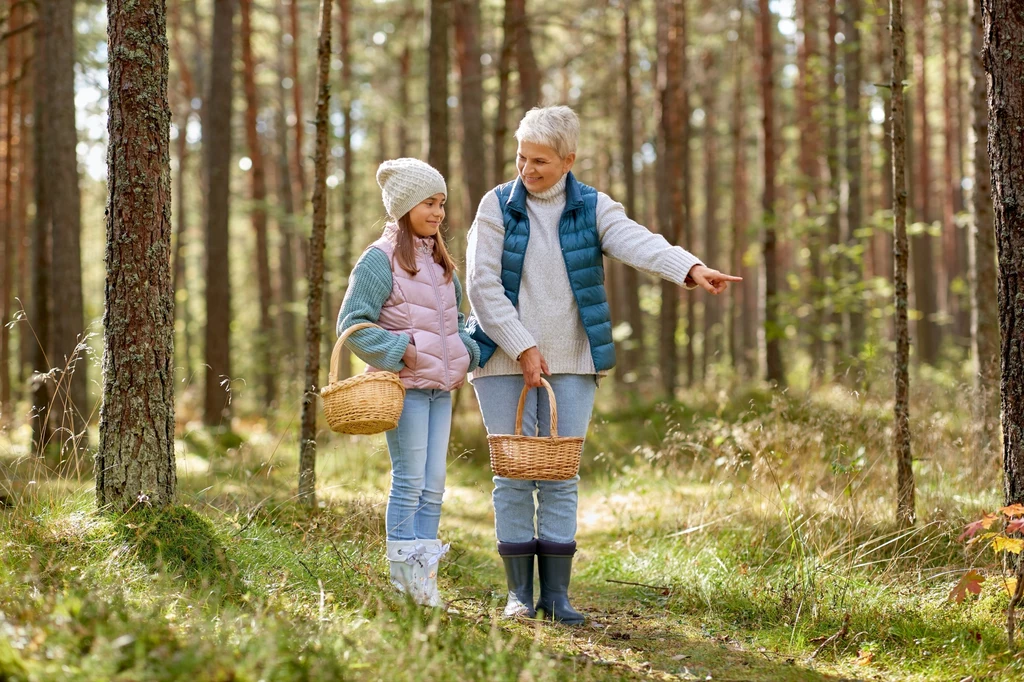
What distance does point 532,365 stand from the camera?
3979 millimetres

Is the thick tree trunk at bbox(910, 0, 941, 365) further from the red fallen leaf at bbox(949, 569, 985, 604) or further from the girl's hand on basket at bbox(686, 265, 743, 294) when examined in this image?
the red fallen leaf at bbox(949, 569, 985, 604)

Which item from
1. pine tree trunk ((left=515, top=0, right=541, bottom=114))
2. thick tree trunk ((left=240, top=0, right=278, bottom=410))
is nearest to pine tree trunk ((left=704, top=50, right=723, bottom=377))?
pine tree trunk ((left=515, top=0, right=541, bottom=114))

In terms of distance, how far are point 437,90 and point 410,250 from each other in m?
5.54

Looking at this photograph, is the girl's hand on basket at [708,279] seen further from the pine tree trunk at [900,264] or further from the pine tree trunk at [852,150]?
the pine tree trunk at [852,150]

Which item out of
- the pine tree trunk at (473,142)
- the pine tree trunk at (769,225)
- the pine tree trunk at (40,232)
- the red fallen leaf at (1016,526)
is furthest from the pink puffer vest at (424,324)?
the pine tree trunk at (769,225)

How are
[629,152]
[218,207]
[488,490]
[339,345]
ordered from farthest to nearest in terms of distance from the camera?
[629,152]
[218,207]
[488,490]
[339,345]

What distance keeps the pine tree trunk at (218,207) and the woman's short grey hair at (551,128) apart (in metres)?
8.35

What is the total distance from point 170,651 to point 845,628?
8.95 feet

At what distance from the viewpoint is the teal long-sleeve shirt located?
3861 millimetres

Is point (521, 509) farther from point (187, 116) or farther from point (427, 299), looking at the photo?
point (187, 116)

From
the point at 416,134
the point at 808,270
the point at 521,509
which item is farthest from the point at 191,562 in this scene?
the point at 416,134

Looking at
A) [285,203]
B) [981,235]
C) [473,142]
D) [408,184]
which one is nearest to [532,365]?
[408,184]

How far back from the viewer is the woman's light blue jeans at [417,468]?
4.00 metres

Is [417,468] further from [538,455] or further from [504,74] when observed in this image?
[504,74]
